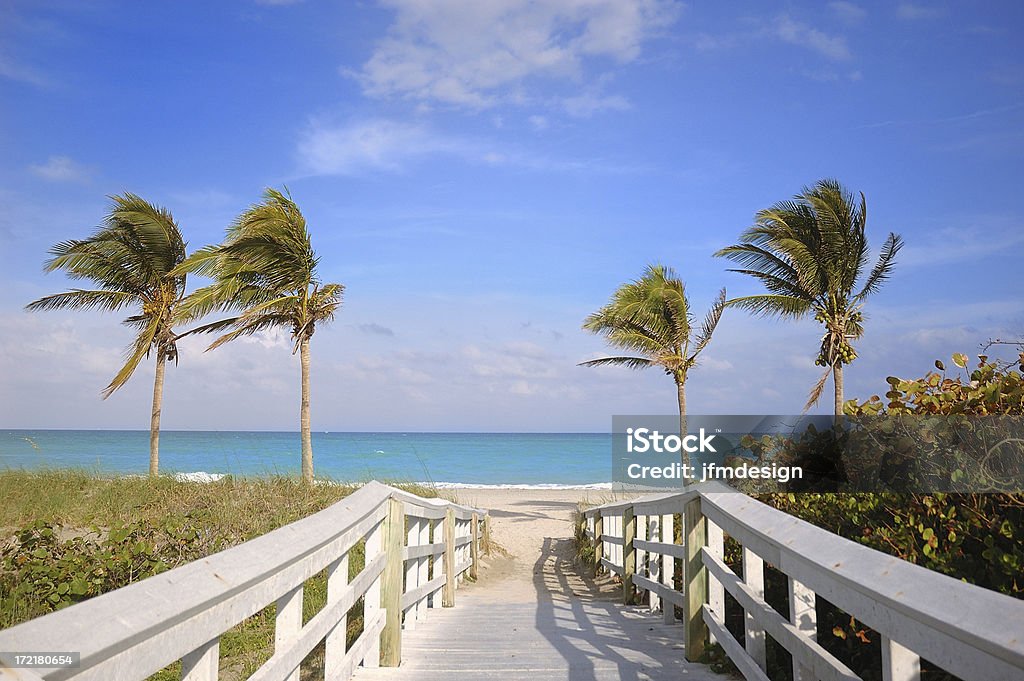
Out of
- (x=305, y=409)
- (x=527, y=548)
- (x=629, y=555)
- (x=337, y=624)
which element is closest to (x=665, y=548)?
(x=629, y=555)

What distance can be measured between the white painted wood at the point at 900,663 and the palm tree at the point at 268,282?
49.2ft

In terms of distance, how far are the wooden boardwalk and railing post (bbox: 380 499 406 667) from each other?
0.13 meters

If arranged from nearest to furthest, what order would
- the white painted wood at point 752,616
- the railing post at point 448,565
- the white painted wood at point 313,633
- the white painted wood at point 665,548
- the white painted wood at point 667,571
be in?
the white painted wood at point 313,633 < the white painted wood at point 752,616 < the white painted wood at point 665,548 < the white painted wood at point 667,571 < the railing post at point 448,565

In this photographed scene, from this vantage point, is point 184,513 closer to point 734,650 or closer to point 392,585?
point 392,585

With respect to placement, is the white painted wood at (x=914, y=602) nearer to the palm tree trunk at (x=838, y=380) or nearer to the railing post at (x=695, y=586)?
the railing post at (x=695, y=586)

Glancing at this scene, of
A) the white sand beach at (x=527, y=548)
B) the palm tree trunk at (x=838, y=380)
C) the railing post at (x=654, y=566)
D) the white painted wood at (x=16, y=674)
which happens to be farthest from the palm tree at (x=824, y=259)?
the white painted wood at (x=16, y=674)

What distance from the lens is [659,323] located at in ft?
71.4

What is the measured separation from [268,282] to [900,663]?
16.7 metres

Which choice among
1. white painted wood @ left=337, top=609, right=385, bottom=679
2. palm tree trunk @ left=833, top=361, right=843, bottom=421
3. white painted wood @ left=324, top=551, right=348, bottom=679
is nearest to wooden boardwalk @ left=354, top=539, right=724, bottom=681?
white painted wood @ left=337, top=609, right=385, bottom=679

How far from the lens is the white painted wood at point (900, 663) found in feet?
6.25

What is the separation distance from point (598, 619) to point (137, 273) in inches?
647

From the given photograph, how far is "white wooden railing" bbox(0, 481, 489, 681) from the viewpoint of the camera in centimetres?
145

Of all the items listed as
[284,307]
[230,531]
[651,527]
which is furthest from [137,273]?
[651,527]

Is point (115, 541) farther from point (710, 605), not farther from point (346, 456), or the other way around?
point (346, 456)
